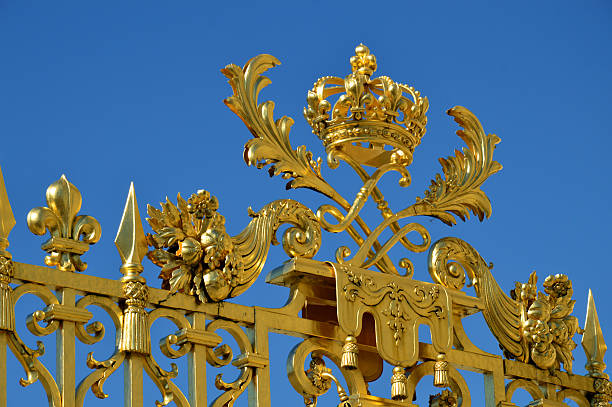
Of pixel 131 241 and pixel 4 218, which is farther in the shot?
pixel 131 241

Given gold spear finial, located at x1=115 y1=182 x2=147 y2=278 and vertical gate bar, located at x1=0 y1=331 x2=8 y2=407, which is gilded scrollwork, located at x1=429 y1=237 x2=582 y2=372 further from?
vertical gate bar, located at x1=0 y1=331 x2=8 y2=407

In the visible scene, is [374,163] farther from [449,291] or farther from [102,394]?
[102,394]

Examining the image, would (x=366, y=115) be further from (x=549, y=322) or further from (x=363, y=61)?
(x=549, y=322)

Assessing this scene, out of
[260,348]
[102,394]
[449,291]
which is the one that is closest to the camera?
[102,394]

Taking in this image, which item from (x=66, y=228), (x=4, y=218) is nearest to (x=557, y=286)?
(x=66, y=228)

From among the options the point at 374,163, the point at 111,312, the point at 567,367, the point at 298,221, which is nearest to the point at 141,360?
the point at 111,312

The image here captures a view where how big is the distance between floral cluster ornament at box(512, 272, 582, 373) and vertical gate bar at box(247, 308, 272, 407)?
110cm

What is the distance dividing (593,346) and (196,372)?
1.72 meters

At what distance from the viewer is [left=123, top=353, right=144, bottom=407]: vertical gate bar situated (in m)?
5.14

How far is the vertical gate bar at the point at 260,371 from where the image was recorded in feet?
17.7

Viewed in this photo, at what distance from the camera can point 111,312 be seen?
5.18m

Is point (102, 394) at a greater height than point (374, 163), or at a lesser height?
lesser

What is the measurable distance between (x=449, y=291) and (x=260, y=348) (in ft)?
2.60

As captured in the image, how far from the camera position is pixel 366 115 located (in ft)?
19.2
